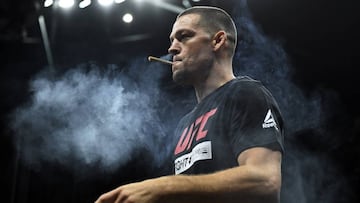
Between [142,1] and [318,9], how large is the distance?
2.08 metres

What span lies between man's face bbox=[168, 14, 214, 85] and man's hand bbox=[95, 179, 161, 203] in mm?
997

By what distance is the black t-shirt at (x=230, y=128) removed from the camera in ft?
5.44

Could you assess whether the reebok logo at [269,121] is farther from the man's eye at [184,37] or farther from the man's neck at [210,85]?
the man's eye at [184,37]

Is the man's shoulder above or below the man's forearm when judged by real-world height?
above

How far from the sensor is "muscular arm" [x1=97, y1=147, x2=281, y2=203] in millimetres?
1281

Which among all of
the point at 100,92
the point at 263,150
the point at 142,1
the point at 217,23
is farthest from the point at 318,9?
the point at 263,150

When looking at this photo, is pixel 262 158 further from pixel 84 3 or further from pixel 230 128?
pixel 84 3

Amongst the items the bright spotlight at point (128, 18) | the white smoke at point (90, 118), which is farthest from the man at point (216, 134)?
the bright spotlight at point (128, 18)

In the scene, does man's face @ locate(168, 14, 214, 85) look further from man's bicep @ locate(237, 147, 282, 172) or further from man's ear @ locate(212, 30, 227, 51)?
man's bicep @ locate(237, 147, 282, 172)

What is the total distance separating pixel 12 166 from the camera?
6164 millimetres

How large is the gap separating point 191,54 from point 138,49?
155 inches

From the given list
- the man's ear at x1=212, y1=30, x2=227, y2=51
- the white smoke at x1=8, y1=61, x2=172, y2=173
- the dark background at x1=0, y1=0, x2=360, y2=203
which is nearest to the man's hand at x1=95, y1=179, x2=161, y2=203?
the man's ear at x1=212, y1=30, x2=227, y2=51

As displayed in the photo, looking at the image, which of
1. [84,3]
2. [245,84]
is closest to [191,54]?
[245,84]

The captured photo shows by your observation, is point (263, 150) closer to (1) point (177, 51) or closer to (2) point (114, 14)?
(1) point (177, 51)
